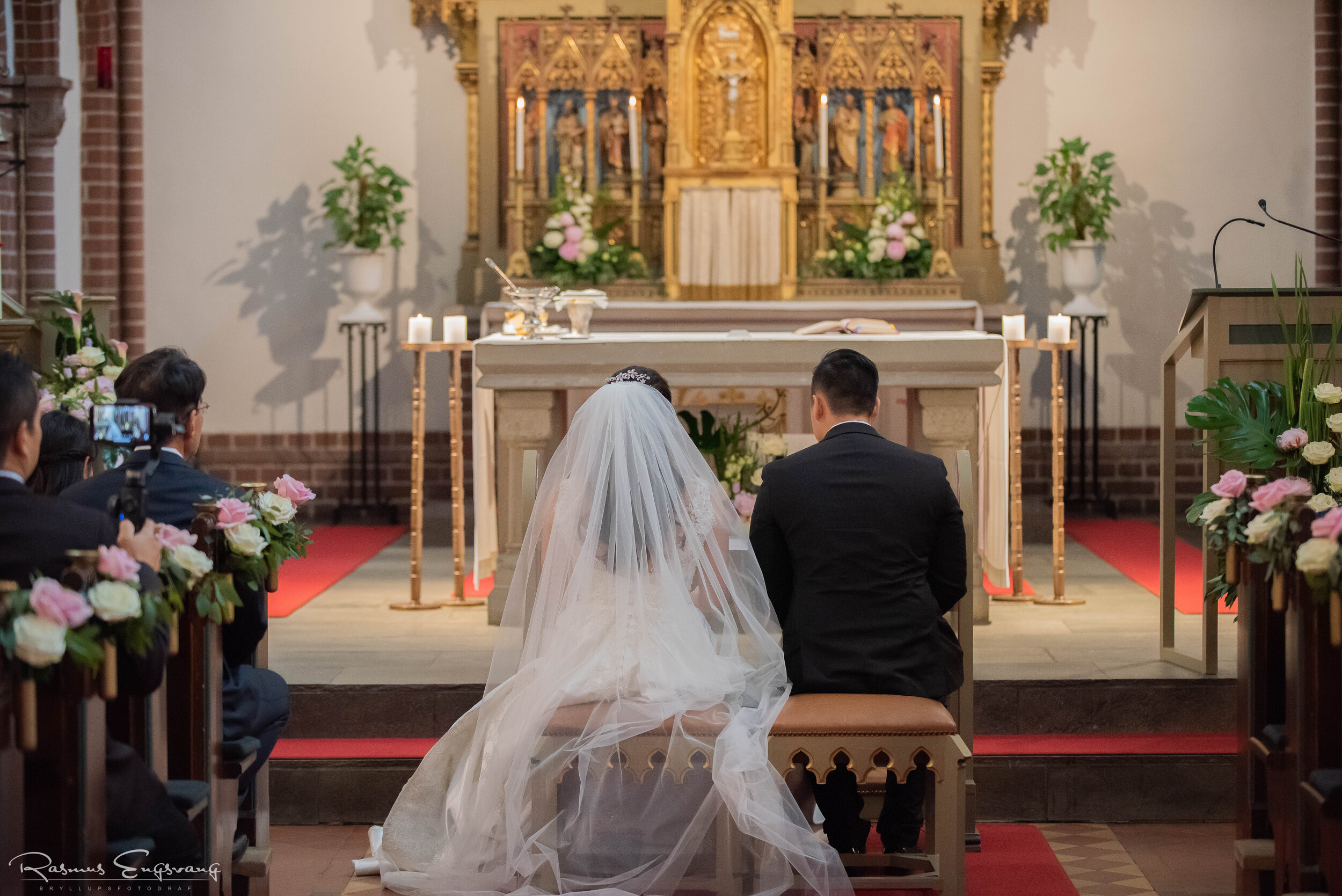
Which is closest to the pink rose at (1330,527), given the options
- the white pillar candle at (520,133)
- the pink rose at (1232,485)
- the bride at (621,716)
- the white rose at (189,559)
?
the pink rose at (1232,485)

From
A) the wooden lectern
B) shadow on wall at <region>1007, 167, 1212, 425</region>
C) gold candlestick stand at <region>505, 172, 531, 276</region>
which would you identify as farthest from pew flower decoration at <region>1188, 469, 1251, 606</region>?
shadow on wall at <region>1007, 167, 1212, 425</region>

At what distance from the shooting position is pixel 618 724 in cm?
377

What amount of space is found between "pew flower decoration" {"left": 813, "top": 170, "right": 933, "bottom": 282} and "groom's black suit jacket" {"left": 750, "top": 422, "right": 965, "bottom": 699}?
5378 millimetres

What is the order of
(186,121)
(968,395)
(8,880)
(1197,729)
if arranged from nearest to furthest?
(8,880) → (1197,729) → (968,395) → (186,121)

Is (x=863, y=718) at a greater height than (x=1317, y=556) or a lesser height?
lesser

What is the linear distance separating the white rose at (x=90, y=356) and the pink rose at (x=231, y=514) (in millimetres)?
3172

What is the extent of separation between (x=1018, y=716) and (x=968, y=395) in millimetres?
1523

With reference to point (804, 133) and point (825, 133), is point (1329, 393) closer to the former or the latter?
point (825, 133)

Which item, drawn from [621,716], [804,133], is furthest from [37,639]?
[804,133]

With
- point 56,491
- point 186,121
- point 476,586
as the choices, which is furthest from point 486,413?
point 186,121

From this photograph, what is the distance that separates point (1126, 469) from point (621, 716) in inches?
283

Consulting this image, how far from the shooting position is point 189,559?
3178mm

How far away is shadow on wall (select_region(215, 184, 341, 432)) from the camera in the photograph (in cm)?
999

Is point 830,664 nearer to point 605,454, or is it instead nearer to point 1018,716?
point 605,454
